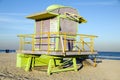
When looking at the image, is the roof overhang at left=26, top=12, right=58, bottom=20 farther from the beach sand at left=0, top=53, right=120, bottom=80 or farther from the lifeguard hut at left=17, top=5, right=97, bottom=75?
the beach sand at left=0, top=53, right=120, bottom=80

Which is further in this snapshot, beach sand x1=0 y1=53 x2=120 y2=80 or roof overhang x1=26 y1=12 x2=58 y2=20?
roof overhang x1=26 y1=12 x2=58 y2=20

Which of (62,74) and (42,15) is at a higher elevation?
(42,15)

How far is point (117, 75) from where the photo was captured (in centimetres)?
1495

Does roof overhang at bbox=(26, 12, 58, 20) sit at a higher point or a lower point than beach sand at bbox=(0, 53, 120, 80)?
higher

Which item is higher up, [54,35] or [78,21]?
[78,21]

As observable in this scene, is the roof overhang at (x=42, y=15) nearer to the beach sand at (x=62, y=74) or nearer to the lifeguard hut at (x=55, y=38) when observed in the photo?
the lifeguard hut at (x=55, y=38)

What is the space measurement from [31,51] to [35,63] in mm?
1732

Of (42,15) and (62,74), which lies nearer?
(62,74)

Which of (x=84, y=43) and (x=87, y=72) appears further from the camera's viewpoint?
(x=84, y=43)

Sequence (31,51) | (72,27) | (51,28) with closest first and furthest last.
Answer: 1. (31,51)
2. (51,28)
3. (72,27)

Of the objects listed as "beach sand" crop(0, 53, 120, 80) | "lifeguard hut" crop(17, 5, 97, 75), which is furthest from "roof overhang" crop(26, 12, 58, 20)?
"beach sand" crop(0, 53, 120, 80)

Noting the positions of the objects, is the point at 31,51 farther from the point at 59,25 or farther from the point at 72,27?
the point at 72,27

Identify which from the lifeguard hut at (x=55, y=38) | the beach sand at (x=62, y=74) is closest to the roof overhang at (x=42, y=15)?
the lifeguard hut at (x=55, y=38)

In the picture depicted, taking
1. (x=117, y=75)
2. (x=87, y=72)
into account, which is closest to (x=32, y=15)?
(x=87, y=72)
